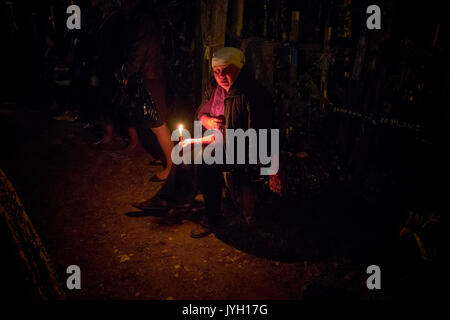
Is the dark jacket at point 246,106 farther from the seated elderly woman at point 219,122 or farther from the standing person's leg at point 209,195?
the standing person's leg at point 209,195

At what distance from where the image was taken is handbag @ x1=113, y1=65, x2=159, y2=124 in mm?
4898

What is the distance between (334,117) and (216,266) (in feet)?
10.7

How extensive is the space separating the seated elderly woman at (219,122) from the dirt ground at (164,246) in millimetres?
279

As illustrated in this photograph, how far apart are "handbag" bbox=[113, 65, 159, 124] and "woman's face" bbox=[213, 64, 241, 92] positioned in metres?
1.71

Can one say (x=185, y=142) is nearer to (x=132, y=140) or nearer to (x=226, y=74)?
(x=226, y=74)

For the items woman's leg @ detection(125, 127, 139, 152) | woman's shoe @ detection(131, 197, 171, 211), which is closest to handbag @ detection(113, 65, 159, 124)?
→ woman's leg @ detection(125, 127, 139, 152)

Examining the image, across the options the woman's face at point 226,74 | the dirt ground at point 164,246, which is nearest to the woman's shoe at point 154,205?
the dirt ground at point 164,246

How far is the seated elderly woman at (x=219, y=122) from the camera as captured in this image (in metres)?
3.60

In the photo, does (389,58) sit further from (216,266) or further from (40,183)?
(40,183)

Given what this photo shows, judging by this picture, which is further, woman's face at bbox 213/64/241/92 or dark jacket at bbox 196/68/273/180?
dark jacket at bbox 196/68/273/180

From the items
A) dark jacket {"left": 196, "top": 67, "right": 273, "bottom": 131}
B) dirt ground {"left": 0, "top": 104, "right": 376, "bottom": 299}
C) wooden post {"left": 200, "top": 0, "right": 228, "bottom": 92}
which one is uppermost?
wooden post {"left": 200, "top": 0, "right": 228, "bottom": 92}

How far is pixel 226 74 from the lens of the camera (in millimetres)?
3566

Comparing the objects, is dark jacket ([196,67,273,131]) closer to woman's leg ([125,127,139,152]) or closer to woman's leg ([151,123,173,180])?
woman's leg ([151,123,173,180])

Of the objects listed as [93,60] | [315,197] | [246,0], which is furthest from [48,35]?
[315,197]
